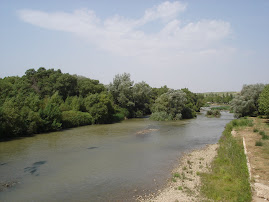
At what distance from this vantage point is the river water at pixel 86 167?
13.6 meters

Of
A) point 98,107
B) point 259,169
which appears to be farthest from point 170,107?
point 259,169

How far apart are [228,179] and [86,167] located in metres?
11.2

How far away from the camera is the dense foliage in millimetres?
49294

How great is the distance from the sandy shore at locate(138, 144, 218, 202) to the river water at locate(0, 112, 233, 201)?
796 mm

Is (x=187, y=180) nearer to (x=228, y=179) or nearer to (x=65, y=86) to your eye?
(x=228, y=179)

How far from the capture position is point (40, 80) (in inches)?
2085

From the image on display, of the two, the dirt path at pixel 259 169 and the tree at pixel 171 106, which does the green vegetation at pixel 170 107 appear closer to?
the tree at pixel 171 106

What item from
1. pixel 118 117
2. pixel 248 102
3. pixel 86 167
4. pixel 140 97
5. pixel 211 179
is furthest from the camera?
pixel 140 97

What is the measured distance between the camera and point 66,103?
4703 cm

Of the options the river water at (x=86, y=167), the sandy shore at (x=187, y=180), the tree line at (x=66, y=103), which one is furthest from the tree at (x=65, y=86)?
the sandy shore at (x=187, y=180)

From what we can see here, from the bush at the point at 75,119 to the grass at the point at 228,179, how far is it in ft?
101

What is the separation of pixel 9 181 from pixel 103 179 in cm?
675

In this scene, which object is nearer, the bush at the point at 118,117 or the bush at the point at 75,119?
the bush at the point at 75,119

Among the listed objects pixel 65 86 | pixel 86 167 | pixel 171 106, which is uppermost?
pixel 65 86
